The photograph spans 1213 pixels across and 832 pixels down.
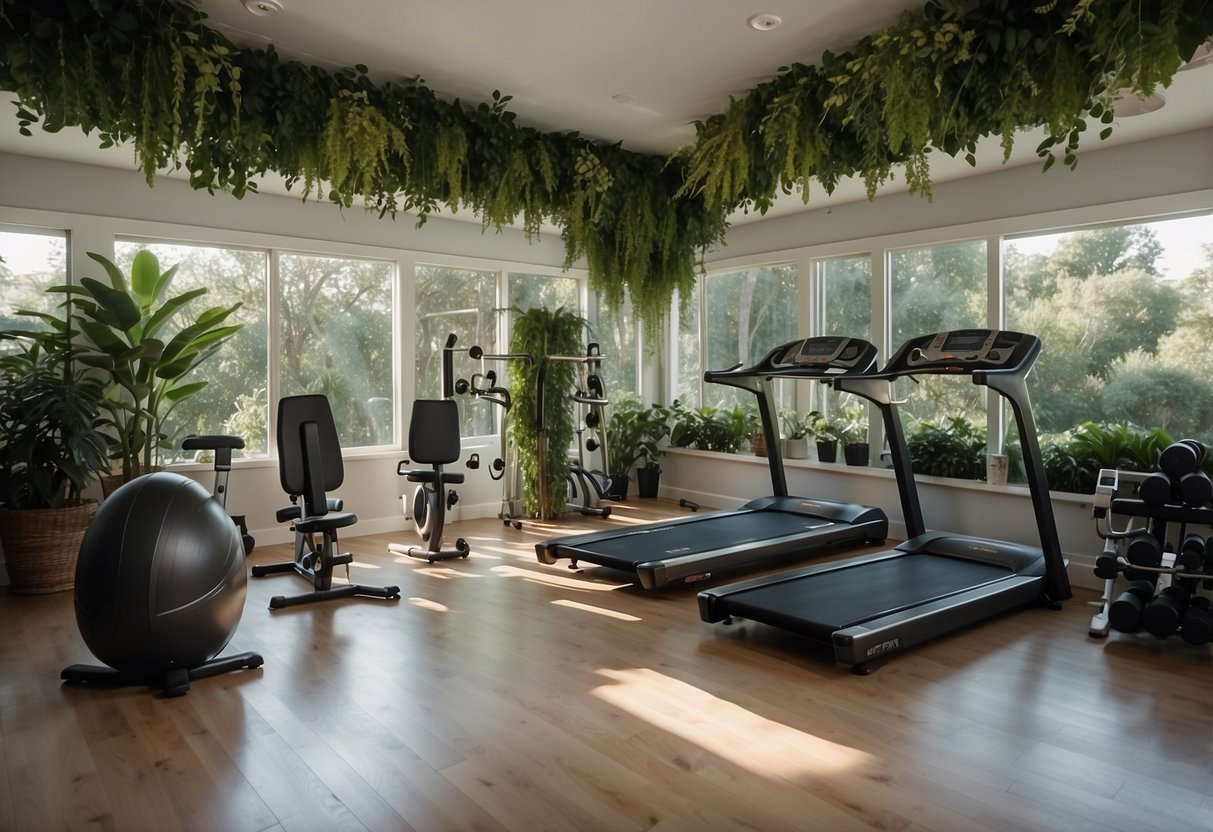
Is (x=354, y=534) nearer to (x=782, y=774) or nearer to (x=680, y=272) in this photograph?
(x=680, y=272)

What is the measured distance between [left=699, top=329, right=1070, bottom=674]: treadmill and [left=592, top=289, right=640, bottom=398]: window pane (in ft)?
11.0

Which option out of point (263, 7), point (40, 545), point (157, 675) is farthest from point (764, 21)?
point (40, 545)

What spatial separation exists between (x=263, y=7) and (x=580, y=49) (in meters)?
1.50

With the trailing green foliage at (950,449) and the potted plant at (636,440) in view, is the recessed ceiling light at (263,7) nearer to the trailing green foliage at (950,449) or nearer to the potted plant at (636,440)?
the trailing green foliage at (950,449)

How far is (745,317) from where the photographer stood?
7.46 m

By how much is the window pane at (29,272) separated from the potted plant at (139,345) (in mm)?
182

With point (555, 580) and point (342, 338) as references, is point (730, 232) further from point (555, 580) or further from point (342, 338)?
point (555, 580)

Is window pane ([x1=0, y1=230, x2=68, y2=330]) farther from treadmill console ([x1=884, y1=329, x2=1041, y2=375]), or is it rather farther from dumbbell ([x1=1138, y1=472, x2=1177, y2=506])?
dumbbell ([x1=1138, y1=472, x2=1177, y2=506])

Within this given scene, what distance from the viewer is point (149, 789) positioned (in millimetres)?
2383

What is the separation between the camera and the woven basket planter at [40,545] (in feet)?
14.8

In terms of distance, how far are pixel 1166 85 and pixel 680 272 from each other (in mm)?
3449

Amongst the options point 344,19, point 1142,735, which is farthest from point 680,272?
point 1142,735

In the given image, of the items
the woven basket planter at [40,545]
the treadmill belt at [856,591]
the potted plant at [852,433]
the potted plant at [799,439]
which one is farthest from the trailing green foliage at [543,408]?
the woven basket planter at [40,545]

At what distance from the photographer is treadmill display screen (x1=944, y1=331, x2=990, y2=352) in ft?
14.6
